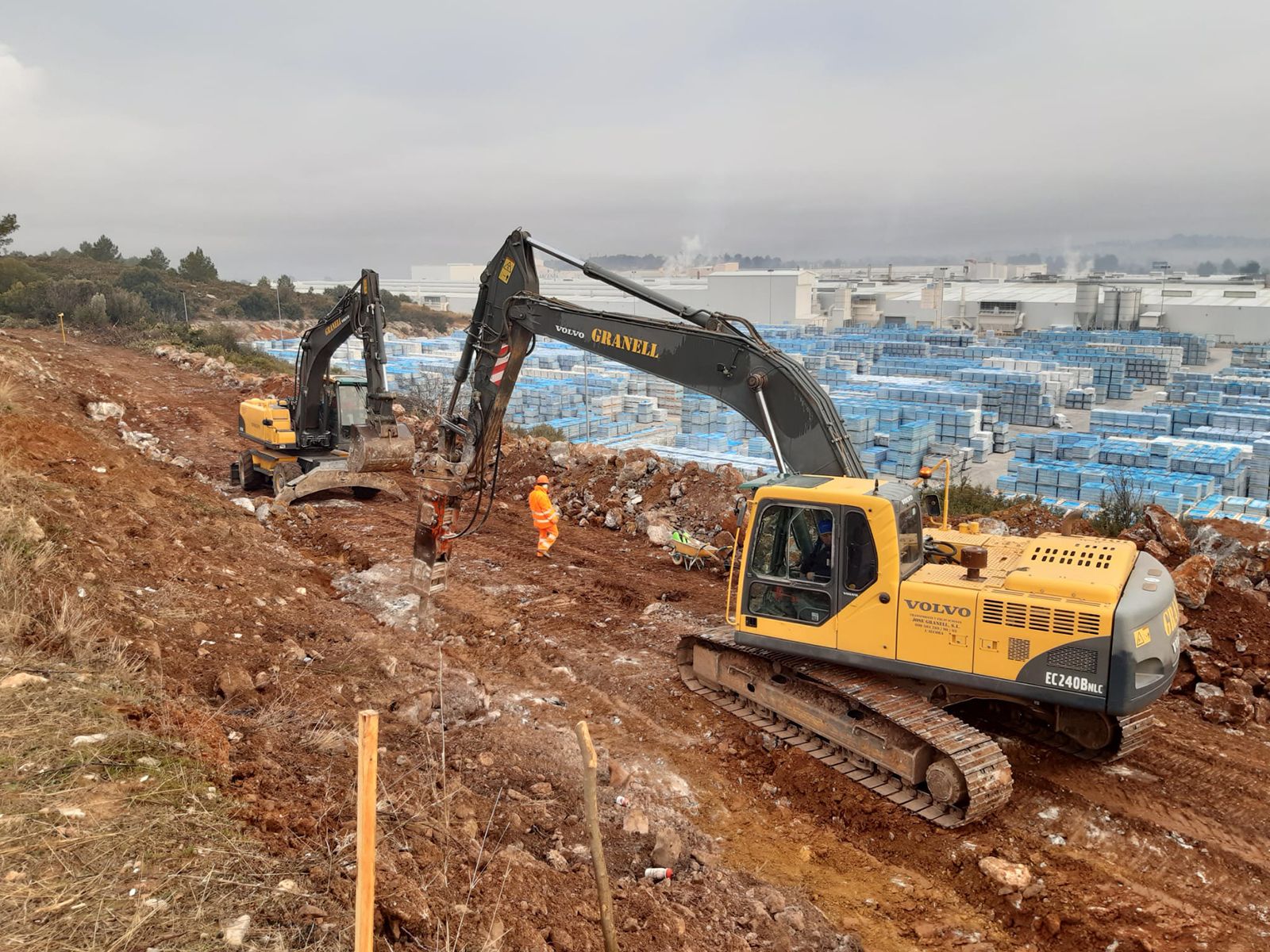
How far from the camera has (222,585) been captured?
8398mm

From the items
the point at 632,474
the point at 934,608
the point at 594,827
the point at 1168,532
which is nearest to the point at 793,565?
the point at 934,608

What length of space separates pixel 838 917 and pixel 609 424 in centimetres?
1464

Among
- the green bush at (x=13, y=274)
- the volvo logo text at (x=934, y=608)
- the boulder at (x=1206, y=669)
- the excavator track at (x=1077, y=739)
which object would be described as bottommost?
the excavator track at (x=1077, y=739)

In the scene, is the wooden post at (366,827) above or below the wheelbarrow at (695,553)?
above

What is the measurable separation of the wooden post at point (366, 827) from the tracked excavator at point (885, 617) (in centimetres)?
394

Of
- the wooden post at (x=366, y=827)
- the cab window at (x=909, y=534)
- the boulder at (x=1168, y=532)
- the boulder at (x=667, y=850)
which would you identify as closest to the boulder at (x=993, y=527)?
the boulder at (x=1168, y=532)

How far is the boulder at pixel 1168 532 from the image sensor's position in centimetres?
905

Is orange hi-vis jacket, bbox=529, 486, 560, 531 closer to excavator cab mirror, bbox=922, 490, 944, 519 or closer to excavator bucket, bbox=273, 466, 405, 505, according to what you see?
excavator bucket, bbox=273, 466, 405, 505

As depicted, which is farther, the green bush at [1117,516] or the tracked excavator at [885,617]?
the green bush at [1117,516]

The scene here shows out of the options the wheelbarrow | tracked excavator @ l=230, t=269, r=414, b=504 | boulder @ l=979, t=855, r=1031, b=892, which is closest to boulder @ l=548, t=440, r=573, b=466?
tracked excavator @ l=230, t=269, r=414, b=504

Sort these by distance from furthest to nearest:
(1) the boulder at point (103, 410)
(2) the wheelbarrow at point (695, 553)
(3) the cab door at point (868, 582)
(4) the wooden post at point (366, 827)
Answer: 1. (1) the boulder at point (103, 410)
2. (2) the wheelbarrow at point (695, 553)
3. (3) the cab door at point (868, 582)
4. (4) the wooden post at point (366, 827)

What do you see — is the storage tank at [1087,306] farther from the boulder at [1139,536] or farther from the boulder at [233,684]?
the boulder at [233,684]

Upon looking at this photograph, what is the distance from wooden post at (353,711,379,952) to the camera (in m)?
2.69

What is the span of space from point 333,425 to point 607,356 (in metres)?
7.70
